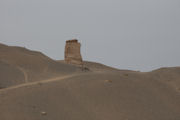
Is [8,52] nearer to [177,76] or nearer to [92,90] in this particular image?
[92,90]

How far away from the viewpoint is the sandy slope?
Answer: 560 centimetres

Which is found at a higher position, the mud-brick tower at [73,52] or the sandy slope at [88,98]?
the mud-brick tower at [73,52]

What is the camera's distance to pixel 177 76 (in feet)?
38.0

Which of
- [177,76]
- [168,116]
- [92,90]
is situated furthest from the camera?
[177,76]

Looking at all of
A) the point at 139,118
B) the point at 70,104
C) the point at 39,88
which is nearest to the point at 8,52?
the point at 39,88

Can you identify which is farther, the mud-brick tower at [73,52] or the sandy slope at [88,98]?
the mud-brick tower at [73,52]

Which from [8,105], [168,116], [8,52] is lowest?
[168,116]

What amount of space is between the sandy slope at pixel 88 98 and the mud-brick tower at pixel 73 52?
440cm

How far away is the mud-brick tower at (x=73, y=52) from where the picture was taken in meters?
13.6

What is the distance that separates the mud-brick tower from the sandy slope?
440 centimetres

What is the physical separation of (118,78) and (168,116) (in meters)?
2.31

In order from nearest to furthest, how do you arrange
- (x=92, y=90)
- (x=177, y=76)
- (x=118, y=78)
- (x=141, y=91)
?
(x=92, y=90)
(x=141, y=91)
(x=118, y=78)
(x=177, y=76)

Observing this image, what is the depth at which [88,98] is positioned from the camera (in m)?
6.65

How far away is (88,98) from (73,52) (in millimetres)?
7279
